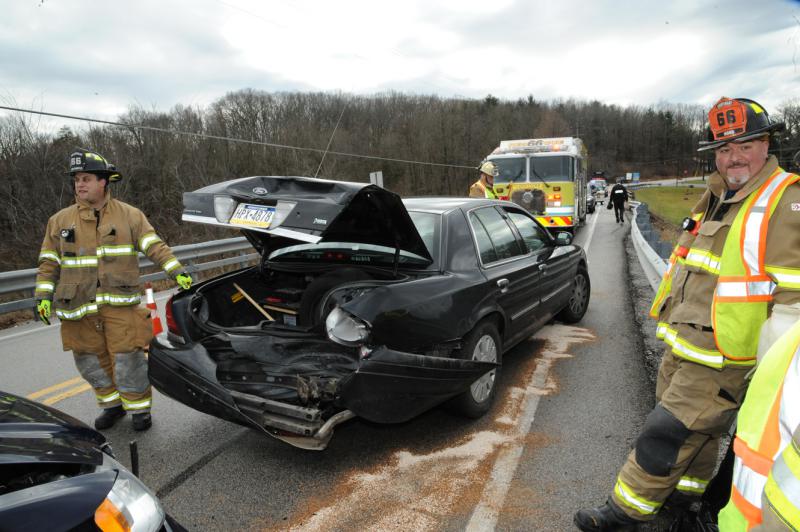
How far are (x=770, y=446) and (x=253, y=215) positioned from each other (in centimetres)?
259

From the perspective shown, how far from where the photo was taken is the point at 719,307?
82.3 inches

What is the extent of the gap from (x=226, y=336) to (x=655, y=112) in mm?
116844

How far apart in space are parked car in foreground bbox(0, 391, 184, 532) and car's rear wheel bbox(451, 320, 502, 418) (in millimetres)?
2162

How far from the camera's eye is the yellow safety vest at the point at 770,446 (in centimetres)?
95

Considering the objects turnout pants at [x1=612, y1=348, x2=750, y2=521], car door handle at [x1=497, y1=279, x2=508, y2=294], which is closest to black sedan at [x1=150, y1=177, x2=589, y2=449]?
car door handle at [x1=497, y1=279, x2=508, y2=294]

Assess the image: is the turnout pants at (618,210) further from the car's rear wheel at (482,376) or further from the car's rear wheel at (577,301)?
the car's rear wheel at (482,376)

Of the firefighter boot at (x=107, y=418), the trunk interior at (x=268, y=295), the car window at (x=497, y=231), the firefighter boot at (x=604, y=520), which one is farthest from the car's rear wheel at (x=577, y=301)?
the firefighter boot at (x=107, y=418)

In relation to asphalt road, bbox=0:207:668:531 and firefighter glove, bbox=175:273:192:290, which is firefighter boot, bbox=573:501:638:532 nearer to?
asphalt road, bbox=0:207:668:531

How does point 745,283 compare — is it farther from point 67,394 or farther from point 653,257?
point 653,257

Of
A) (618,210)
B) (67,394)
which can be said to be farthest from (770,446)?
(618,210)

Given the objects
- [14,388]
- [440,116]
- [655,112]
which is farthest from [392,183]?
[655,112]

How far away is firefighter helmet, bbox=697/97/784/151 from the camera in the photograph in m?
2.20

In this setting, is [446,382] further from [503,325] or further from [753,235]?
[753,235]

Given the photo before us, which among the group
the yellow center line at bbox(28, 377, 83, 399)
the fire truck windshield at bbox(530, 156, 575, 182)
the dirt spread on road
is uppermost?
the fire truck windshield at bbox(530, 156, 575, 182)
